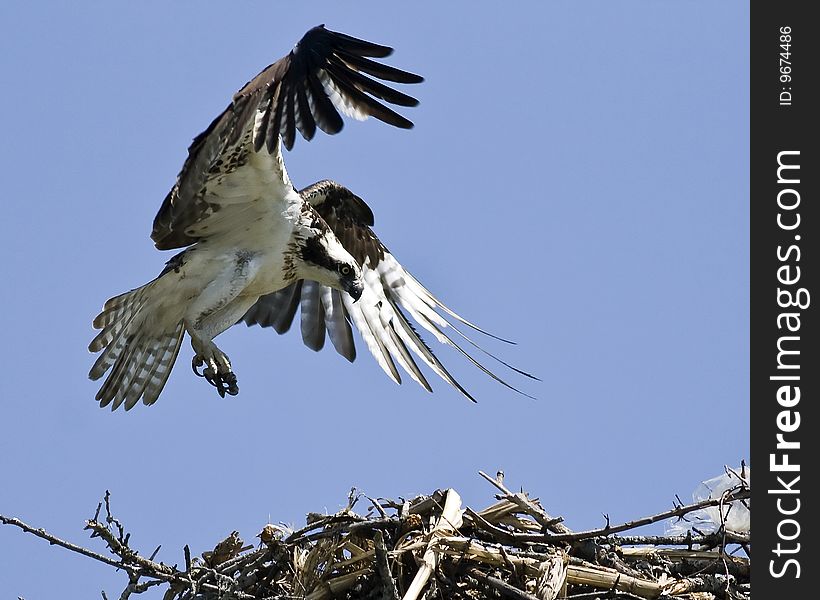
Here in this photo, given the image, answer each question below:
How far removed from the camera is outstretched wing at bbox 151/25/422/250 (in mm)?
5688

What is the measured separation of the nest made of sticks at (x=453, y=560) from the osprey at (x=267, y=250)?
1.77 meters

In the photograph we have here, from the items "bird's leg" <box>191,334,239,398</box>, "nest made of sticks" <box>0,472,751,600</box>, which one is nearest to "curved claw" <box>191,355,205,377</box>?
"bird's leg" <box>191,334,239,398</box>

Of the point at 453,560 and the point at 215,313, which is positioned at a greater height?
the point at 215,313

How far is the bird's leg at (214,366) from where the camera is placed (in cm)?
662

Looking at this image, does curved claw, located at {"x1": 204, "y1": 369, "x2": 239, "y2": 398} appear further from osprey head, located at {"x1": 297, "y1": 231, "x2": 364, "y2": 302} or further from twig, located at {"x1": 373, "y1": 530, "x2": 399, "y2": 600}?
twig, located at {"x1": 373, "y1": 530, "x2": 399, "y2": 600}

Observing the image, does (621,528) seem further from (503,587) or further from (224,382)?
(224,382)

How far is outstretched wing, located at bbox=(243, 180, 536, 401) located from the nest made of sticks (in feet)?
8.64

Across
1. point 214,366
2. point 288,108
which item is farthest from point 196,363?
point 288,108

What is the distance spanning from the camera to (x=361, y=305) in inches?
313

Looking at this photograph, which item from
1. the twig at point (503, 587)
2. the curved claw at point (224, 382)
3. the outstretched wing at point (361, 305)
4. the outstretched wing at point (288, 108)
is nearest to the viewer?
the twig at point (503, 587)

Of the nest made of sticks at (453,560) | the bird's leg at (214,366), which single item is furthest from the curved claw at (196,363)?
the nest made of sticks at (453,560)

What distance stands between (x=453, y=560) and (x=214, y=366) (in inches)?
89.4

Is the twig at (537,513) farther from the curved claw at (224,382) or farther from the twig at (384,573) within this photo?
the curved claw at (224,382)
